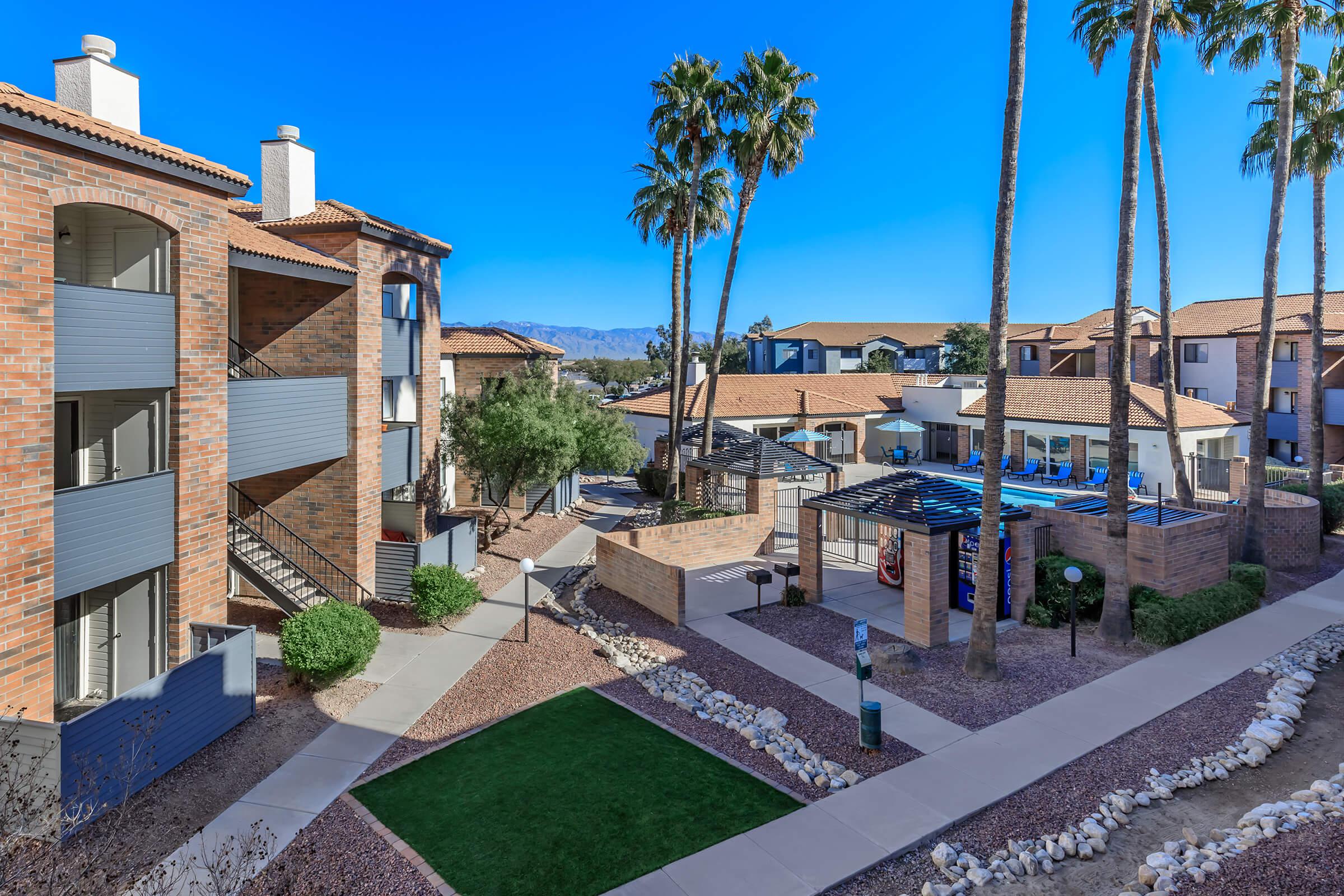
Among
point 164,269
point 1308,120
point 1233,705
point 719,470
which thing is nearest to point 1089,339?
point 1308,120

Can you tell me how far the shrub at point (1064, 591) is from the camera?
15797mm

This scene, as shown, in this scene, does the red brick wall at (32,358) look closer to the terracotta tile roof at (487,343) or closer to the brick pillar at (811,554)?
the brick pillar at (811,554)

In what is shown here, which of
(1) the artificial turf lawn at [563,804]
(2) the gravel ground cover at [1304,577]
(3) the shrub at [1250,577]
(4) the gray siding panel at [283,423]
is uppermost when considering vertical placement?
(4) the gray siding panel at [283,423]

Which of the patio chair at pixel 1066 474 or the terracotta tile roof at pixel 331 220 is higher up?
the terracotta tile roof at pixel 331 220

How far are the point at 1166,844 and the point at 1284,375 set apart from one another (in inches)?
1672

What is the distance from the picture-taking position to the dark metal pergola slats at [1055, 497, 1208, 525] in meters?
17.1

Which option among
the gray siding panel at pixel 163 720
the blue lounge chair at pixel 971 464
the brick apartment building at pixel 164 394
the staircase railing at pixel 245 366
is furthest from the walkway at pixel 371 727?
the blue lounge chair at pixel 971 464

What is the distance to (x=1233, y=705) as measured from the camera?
1168 cm

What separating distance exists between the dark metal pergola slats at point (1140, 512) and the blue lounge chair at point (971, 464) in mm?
18531

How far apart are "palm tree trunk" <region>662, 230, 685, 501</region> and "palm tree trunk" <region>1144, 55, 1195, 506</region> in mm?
13913

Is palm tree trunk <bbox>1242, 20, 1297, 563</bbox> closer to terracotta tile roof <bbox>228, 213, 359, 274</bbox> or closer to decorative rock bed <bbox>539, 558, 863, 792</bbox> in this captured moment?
decorative rock bed <bbox>539, 558, 863, 792</bbox>

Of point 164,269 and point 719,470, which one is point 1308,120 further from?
point 164,269

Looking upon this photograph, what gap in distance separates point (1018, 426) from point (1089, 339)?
536 inches

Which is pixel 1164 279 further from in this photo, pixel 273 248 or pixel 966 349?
pixel 966 349
